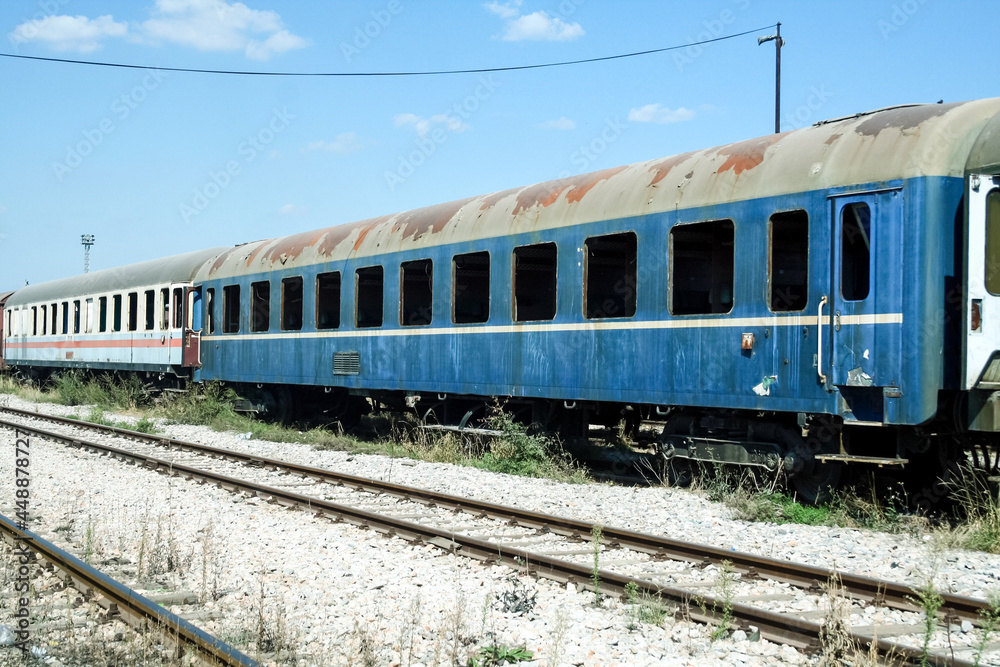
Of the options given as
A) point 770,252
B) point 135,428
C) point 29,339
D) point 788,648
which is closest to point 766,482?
point 770,252

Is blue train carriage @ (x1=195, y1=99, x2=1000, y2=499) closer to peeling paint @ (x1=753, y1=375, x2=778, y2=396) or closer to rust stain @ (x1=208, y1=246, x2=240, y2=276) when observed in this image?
peeling paint @ (x1=753, y1=375, x2=778, y2=396)

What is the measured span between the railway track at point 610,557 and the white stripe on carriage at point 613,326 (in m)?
2.44

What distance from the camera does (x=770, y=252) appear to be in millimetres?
8469

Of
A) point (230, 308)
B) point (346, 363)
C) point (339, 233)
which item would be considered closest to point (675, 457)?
point (346, 363)

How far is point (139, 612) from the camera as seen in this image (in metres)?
5.02

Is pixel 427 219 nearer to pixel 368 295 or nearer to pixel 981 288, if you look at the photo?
pixel 368 295

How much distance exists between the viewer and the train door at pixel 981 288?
7.30 metres

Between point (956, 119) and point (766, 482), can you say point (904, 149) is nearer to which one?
point (956, 119)

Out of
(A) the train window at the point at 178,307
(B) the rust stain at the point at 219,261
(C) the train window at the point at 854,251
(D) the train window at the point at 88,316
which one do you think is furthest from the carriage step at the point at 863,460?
(D) the train window at the point at 88,316

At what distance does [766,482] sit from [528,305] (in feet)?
12.4

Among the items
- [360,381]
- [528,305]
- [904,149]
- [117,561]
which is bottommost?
[117,561]

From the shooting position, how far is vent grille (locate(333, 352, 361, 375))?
559 inches

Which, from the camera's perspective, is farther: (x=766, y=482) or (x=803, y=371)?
(x=766, y=482)

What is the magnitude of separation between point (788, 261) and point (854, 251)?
25.4 inches
